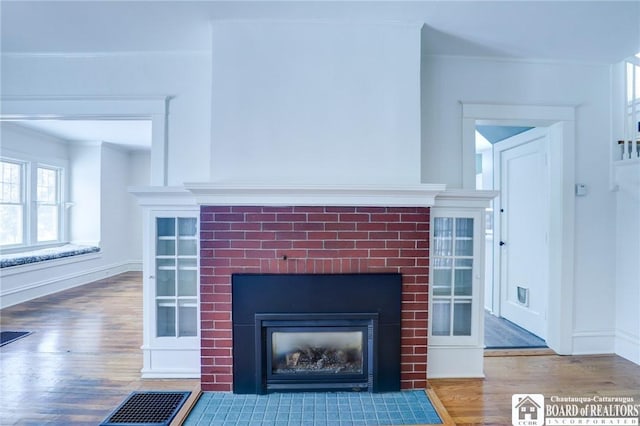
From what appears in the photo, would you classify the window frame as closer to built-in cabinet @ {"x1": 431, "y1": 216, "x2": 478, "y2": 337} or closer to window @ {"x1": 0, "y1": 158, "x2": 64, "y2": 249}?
window @ {"x1": 0, "y1": 158, "x2": 64, "y2": 249}

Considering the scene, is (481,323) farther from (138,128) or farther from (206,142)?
(138,128)

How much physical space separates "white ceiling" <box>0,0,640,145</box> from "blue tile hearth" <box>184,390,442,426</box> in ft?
8.48

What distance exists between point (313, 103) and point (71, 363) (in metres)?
2.88

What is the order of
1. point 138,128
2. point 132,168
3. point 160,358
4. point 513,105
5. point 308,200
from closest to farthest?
point 308,200 → point 160,358 → point 513,105 → point 138,128 → point 132,168

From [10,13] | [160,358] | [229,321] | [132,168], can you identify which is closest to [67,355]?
[160,358]

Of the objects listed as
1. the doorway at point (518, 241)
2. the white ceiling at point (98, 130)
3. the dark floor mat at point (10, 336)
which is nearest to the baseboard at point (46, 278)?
the dark floor mat at point (10, 336)

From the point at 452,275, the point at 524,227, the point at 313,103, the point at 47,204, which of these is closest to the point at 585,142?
the point at 524,227

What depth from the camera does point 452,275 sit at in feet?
8.70

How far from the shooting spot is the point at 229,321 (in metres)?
2.38

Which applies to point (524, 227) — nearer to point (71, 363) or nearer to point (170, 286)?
point (170, 286)

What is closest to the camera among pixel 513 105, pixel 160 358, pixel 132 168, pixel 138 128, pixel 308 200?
pixel 308 200

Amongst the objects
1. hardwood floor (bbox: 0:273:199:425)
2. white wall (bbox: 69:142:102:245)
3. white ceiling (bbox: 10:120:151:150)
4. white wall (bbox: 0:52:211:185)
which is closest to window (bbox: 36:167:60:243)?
white wall (bbox: 69:142:102:245)

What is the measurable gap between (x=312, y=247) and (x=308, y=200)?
343mm

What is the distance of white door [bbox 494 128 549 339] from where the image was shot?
333 centimetres
